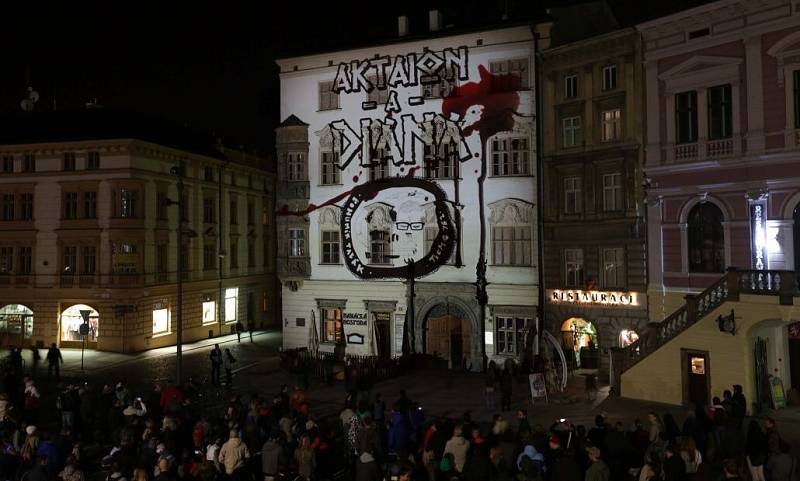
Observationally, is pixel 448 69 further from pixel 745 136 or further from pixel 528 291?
pixel 745 136

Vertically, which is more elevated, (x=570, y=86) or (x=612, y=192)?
(x=570, y=86)

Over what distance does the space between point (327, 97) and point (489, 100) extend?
30.2 ft

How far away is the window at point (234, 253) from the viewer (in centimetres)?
5053

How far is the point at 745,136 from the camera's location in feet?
78.6

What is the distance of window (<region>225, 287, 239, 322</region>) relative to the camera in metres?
49.2

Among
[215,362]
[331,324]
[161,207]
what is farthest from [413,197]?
[161,207]

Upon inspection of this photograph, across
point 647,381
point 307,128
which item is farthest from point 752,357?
point 307,128

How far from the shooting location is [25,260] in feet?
138

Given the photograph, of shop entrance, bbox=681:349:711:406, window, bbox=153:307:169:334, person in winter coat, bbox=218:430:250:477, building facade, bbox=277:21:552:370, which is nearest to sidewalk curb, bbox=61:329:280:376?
window, bbox=153:307:169:334

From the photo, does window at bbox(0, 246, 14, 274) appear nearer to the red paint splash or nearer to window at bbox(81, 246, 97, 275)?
window at bbox(81, 246, 97, 275)

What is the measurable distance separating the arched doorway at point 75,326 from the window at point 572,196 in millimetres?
29106

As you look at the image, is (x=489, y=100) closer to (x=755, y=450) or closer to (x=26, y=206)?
(x=755, y=450)

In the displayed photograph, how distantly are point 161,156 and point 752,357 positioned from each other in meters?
36.0

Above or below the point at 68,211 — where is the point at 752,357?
below
